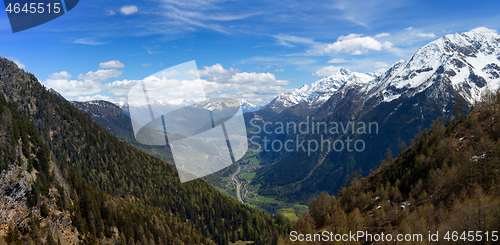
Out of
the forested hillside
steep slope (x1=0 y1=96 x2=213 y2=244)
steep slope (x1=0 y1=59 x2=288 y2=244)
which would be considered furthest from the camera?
steep slope (x1=0 y1=59 x2=288 y2=244)

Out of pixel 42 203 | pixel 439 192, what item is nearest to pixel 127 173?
pixel 42 203

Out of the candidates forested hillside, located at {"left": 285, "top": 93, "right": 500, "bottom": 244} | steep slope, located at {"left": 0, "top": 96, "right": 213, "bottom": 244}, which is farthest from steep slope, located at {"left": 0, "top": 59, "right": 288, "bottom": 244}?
forested hillside, located at {"left": 285, "top": 93, "right": 500, "bottom": 244}

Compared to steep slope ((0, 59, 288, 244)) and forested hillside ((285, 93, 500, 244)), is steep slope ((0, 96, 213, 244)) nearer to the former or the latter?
forested hillside ((285, 93, 500, 244))

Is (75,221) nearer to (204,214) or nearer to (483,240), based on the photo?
(483,240)

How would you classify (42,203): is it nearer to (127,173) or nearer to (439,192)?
(439,192)

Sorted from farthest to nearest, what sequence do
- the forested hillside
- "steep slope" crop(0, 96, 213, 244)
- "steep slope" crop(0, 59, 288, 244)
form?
"steep slope" crop(0, 59, 288, 244) → "steep slope" crop(0, 96, 213, 244) → the forested hillside

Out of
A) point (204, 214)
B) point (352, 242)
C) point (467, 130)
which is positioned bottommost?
point (204, 214)

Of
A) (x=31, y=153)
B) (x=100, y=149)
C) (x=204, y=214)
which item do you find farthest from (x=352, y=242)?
(x=100, y=149)
